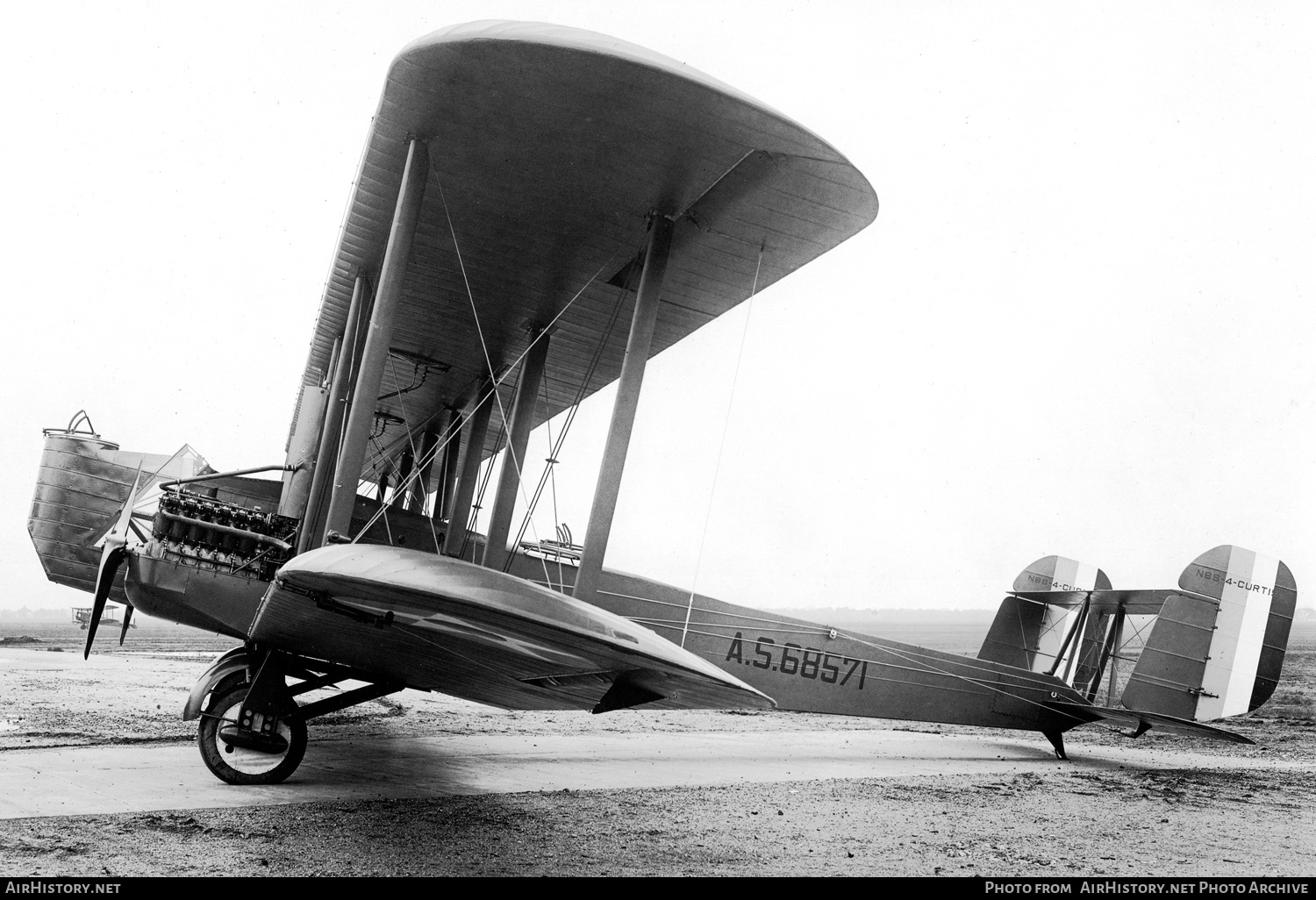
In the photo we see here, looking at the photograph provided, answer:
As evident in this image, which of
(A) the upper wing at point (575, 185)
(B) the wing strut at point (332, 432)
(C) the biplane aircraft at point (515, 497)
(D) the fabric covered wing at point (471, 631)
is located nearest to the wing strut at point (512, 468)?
(C) the biplane aircraft at point (515, 497)

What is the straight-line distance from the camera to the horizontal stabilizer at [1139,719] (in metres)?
8.22

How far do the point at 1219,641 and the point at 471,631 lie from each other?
24.9 feet

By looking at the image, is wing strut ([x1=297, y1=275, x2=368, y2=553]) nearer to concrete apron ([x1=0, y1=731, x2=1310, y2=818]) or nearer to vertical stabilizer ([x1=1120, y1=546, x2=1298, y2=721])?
concrete apron ([x1=0, y1=731, x2=1310, y2=818])

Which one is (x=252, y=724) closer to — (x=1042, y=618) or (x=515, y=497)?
(x=515, y=497)

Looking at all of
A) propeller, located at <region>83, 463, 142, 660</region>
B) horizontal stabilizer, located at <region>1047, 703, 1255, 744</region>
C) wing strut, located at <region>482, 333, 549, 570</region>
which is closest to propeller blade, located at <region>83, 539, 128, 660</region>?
propeller, located at <region>83, 463, 142, 660</region>

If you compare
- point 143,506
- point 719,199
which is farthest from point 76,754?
point 719,199

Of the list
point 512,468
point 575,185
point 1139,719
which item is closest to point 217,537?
point 512,468

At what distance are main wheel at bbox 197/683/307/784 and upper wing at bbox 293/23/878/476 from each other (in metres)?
2.72

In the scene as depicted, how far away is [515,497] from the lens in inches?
282

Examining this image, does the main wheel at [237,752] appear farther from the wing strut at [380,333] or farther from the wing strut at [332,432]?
the wing strut at [380,333]

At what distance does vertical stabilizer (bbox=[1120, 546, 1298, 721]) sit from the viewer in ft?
27.9

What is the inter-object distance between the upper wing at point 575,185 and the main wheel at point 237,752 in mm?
2716

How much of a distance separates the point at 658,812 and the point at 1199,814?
364 centimetres
